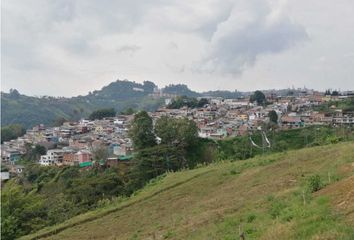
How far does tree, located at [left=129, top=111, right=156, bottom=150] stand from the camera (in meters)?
54.5

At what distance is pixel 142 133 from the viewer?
179 feet

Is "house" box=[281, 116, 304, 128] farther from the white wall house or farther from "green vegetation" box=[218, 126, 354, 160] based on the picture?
the white wall house

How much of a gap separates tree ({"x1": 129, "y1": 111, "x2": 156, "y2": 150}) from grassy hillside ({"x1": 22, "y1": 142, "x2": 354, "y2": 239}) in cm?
2560

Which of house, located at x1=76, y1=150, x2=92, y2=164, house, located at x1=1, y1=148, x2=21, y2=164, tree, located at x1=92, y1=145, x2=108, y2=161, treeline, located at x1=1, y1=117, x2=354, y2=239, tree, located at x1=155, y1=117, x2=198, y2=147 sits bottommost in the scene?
house, located at x1=1, y1=148, x2=21, y2=164

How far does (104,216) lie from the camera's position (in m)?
23.1

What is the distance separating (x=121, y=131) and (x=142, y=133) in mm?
51197

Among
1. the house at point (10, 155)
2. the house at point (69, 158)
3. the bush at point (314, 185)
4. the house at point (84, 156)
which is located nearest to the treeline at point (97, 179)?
the house at point (84, 156)

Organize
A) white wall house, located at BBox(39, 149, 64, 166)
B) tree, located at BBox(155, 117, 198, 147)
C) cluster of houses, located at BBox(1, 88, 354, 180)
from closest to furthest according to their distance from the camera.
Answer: tree, located at BBox(155, 117, 198, 147) < cluster of houses, located at BBox(1, 88, 354, 180) < white wall house, located at BBox(39, 149, 64, 166)

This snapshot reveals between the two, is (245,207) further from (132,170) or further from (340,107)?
(340,107)

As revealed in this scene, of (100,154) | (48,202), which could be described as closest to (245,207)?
(48,202)

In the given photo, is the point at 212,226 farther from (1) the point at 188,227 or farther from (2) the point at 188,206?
(2) the point at 188,206

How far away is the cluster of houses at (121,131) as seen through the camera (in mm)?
77250

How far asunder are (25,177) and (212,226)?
59.7m

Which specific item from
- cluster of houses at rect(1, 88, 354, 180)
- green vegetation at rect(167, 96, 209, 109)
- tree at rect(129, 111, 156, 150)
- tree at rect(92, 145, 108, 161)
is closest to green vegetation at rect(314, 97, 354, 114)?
cluster of houses at rect(1, 88, 354, 180)
